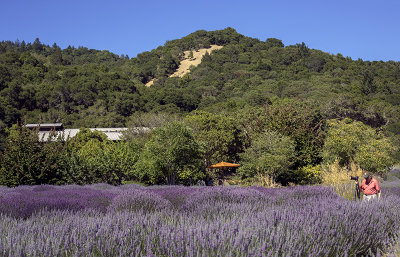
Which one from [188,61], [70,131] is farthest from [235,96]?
[188,61]

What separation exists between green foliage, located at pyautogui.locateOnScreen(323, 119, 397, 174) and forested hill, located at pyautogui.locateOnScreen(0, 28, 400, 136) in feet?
13.1

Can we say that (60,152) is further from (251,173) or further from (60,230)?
(60,230)

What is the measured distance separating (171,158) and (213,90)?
65491 mm

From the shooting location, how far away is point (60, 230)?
3777 millimetres

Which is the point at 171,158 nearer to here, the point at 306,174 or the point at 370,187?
the point at 306,174

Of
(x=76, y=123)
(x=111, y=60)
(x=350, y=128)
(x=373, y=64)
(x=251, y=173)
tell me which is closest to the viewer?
(x=251, y=173)

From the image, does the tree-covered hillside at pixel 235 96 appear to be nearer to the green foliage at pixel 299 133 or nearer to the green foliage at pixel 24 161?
the green foliage at pixel 299 133

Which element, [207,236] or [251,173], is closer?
[207,236]

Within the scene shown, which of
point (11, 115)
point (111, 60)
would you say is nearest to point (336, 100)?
point (11, 115)

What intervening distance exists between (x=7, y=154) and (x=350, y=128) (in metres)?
19.1

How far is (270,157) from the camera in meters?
19.0

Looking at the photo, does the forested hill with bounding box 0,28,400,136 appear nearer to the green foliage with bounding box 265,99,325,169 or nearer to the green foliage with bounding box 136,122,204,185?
the green foliage with bounding box 265,99,325,169

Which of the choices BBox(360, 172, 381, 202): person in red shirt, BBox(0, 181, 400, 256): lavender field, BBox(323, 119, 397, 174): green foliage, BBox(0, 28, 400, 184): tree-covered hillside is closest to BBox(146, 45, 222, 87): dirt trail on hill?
BBox(0, 28, 400, 184): tree-covered hillside

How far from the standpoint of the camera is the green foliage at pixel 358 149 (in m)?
20.0
